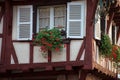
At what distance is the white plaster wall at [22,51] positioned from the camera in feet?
58.5

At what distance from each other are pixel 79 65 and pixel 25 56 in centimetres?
210

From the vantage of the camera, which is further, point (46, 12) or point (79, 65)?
point (46, 12)

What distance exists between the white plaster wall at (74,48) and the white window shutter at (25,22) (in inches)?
67.3

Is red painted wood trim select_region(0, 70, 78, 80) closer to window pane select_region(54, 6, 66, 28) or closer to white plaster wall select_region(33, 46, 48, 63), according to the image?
white plaster wall select_region(33, 46, 48, 63)

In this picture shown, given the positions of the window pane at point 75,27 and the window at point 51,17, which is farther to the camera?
the window at point 51,17

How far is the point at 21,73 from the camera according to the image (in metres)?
18.4

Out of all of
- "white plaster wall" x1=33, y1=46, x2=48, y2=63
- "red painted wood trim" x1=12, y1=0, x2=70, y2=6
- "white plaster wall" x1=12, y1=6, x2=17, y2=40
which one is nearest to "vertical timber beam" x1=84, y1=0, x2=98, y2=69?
"red painted wood trim" x1=12, y1=0, x2=70, y2=6

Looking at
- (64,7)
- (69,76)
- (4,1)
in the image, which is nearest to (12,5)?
(4,1)

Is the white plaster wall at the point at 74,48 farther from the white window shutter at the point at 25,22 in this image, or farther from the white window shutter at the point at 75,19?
the white window shutter at the point at 25,22

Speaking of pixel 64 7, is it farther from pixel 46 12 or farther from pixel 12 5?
pixel 12 5

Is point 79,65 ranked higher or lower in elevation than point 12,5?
lower

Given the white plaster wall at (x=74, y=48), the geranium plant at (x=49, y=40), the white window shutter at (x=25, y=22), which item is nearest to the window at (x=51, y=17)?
the white window shutter at (x=25, y=22)

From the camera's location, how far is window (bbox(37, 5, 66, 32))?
1811 centimetres

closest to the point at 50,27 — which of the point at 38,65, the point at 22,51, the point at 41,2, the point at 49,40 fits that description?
the point at 49,40
